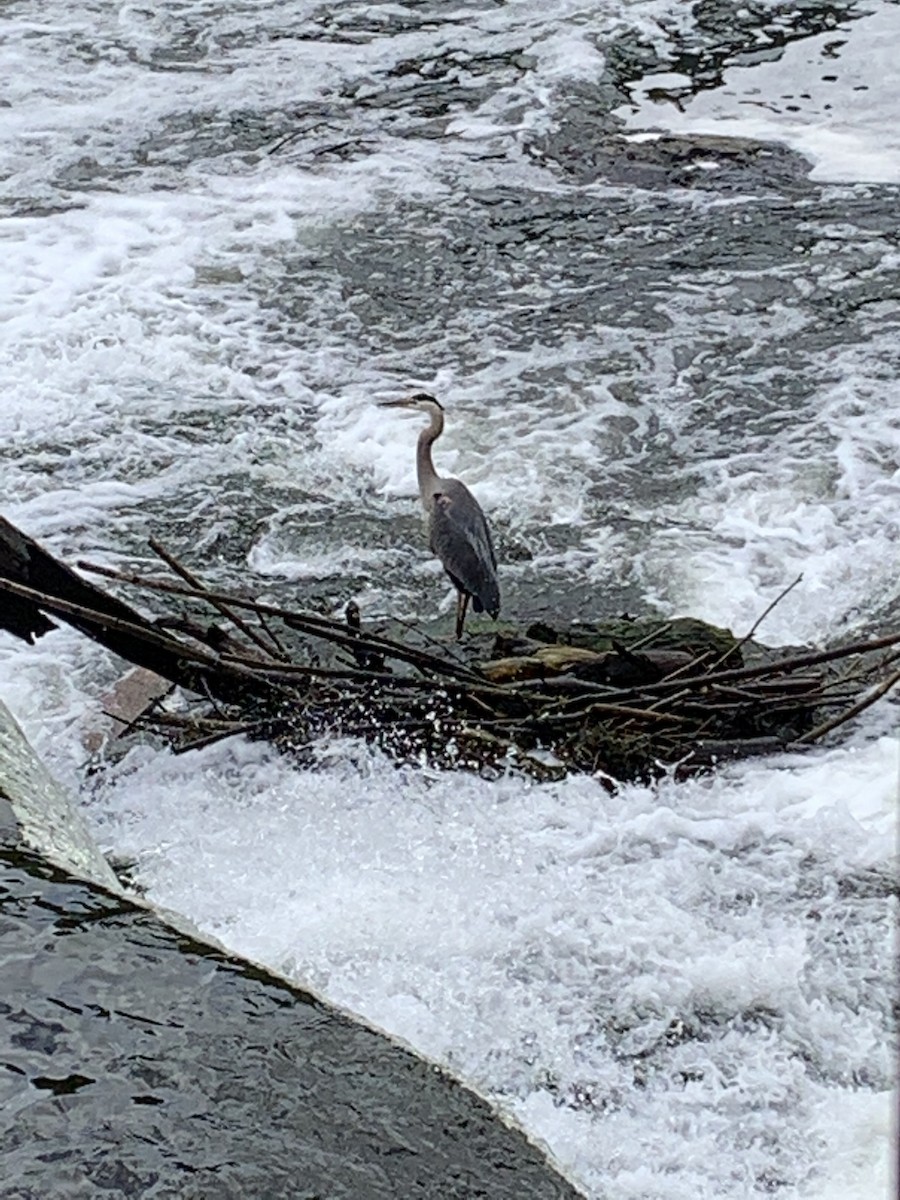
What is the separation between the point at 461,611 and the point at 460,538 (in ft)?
1.00

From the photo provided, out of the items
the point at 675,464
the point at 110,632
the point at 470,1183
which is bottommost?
the point at 675,464

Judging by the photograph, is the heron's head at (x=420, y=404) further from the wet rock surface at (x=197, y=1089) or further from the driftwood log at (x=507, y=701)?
the wet rock surface at (x=197, y=1089)

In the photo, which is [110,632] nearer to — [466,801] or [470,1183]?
[466,801]

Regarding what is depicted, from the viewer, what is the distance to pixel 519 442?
296 inches

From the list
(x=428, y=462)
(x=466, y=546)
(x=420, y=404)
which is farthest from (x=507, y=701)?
(x=420, y=404)

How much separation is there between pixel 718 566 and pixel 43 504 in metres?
2.77

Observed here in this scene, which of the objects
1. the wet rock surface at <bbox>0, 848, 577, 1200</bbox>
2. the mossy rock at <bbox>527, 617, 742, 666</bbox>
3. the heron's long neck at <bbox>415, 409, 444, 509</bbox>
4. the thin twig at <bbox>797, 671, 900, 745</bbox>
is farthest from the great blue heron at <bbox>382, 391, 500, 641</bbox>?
the wet rock surface at <bbox>0, 848, 577, 1200</bbox>

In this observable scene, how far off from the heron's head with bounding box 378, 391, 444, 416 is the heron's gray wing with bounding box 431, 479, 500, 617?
0.64m

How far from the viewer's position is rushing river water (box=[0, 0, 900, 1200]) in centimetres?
407

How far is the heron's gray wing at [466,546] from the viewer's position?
19.9 feet

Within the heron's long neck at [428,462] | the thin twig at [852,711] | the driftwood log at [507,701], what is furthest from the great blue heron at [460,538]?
the thin twig at [852,711]

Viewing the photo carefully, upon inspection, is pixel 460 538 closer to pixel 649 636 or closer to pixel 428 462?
pixel 428 462

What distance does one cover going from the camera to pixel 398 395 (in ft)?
25.8

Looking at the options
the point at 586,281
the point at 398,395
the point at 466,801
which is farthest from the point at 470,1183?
the point at 586,281
